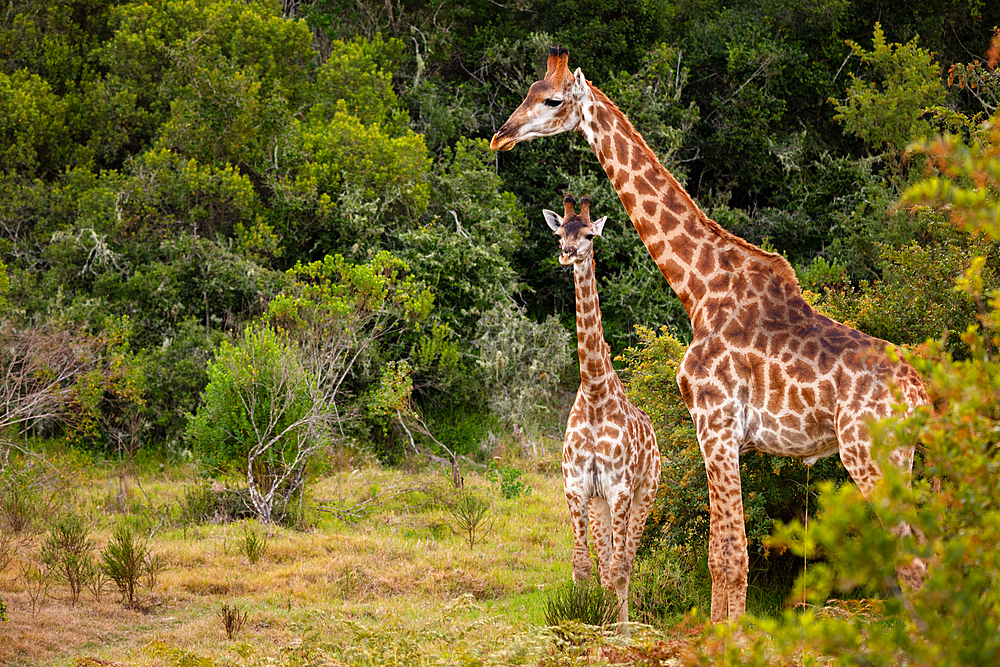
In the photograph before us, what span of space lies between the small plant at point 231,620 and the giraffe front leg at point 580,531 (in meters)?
2.42

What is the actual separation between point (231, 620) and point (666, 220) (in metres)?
4.05

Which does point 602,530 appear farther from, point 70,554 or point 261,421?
point 261,421

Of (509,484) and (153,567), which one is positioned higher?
(509,484)

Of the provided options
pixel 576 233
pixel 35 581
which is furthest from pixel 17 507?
pixel 576 233

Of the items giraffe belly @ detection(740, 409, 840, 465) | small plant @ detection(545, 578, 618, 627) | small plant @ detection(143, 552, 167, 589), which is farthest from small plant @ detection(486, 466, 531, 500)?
giraffe belly @ detection(740, 409, 840, 465)

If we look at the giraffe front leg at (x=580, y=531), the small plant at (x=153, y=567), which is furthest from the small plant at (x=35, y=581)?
the giraffe front leg at (x=580, y=531)

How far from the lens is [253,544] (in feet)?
28.9

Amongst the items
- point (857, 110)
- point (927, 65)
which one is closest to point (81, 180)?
point (857, 110)

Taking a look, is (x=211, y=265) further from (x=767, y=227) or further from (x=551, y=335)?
(x=767, y=227)

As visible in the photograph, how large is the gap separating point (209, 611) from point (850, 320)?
214 inches

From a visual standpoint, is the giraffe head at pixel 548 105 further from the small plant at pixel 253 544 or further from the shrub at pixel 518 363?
the shrub at pixel 518 363

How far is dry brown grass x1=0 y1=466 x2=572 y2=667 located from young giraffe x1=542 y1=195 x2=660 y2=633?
740 millimetres

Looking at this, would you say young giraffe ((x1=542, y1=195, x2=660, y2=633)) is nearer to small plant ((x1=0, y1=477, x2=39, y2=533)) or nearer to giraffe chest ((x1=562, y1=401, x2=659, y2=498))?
giraffe chest ((x1=562, y1=401, x2=659, y2=498))

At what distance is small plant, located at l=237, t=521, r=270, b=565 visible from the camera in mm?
8766
